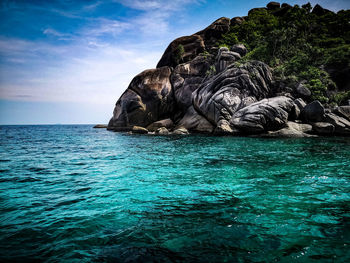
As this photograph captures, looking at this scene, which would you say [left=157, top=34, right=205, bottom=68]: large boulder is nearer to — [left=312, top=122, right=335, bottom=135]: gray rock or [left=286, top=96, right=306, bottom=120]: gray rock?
[left=286, top=96, right=306, bottom=120]: gray rock

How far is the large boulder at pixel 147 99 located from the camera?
35.2 meters

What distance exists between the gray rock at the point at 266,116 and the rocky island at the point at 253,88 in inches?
3.7

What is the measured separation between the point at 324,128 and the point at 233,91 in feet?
34.8

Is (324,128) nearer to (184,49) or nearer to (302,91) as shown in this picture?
(302,91)

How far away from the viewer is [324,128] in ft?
63.3

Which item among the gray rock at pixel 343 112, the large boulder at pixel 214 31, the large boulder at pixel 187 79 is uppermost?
the large boulder at pixel 214 31

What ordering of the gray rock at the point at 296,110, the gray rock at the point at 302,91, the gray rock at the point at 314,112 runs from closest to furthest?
the gray rock at the point at 314,112, the gray rock at the point at 296,110, the gray rock at the point at 302,91

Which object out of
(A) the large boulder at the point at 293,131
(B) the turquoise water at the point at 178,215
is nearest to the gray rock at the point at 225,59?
(A) the large boulder at the point at 293,131

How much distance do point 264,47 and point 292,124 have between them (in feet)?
56.8

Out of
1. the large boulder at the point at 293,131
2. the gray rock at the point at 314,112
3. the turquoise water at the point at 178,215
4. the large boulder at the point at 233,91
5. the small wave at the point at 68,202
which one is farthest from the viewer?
the large boulder at the point at 233,91

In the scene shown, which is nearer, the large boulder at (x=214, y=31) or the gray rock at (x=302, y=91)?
the gray rock at (x=302, y=91)

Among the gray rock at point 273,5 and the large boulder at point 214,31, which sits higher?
the gray rock at point 273,5

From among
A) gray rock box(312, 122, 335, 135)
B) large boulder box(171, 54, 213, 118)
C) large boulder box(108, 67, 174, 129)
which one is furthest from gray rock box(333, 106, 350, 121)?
large boulder box(108, 67, 174, 129)

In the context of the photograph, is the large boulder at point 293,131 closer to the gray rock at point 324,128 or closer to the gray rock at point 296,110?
the gray rock at point 324,128
